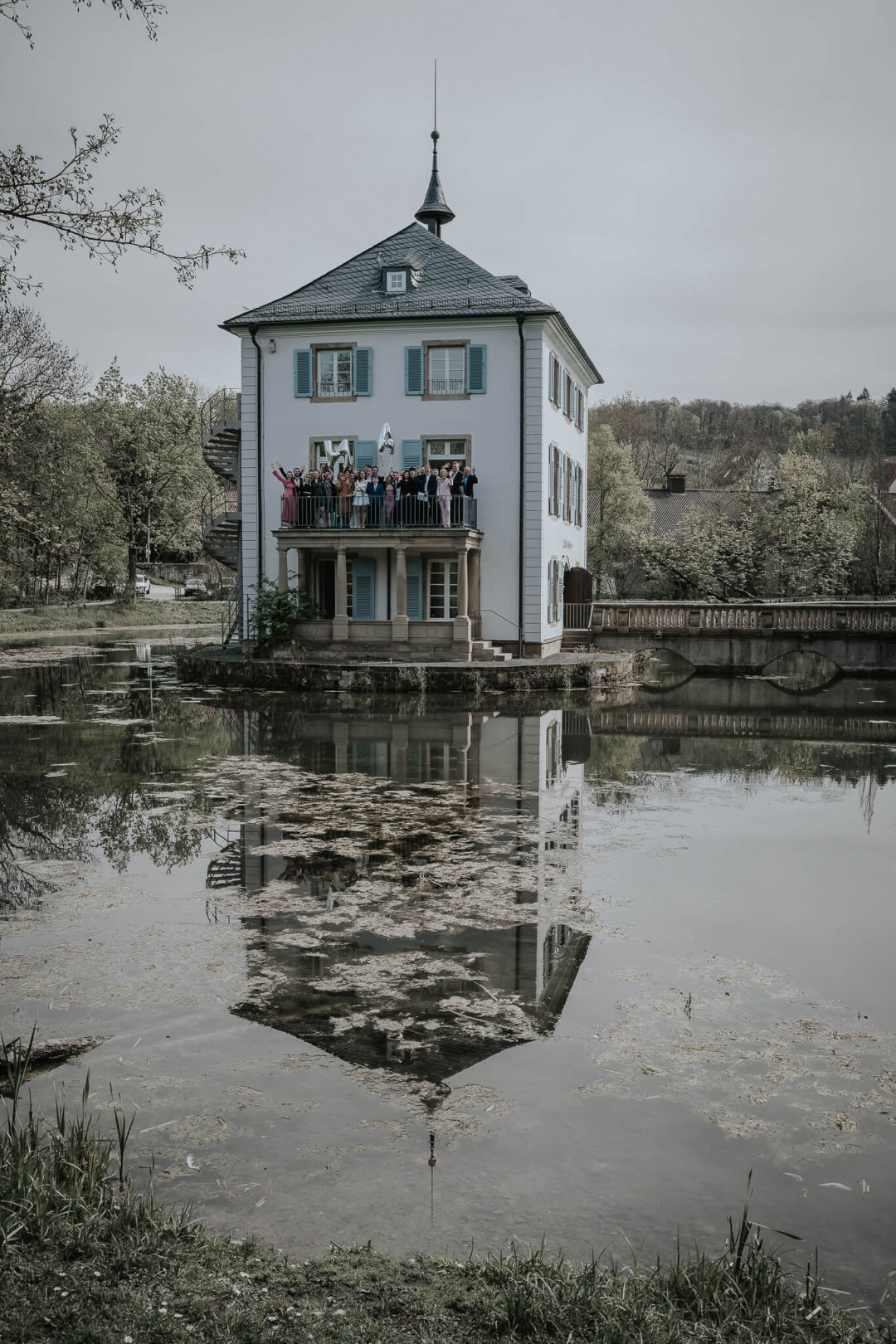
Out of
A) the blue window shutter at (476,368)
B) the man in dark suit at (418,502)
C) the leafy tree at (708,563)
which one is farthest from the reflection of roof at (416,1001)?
the leafy tree at (708,563)

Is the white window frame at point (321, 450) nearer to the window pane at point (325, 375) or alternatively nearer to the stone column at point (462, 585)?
the window pane at point (325, 375)

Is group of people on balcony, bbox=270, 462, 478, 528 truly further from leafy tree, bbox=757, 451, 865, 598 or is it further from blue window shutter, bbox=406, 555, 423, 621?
leafy tree, bbox=757, 451, 865, 598

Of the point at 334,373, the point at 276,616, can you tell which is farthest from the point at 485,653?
the point at 334,373

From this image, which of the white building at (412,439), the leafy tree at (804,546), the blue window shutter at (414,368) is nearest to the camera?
the white building at (412,439)

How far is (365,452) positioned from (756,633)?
12.9 metres

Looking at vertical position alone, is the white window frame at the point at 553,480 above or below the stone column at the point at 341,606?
above

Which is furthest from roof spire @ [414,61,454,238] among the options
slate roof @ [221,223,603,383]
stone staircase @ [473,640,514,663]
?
stone staircase @ [473,640,514,663]

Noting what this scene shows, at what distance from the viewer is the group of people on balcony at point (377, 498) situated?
28203 millimetres

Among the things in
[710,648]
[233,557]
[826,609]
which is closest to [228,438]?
[233,557]

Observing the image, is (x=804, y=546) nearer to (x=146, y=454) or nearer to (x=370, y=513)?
(x=370, y=513)

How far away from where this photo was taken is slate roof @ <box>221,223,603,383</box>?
29391 millimetres

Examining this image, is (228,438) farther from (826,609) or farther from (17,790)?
(17,790)

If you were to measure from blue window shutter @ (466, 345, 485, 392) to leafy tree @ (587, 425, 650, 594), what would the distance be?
24.9m

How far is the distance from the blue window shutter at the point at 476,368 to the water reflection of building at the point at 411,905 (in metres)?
15.9
